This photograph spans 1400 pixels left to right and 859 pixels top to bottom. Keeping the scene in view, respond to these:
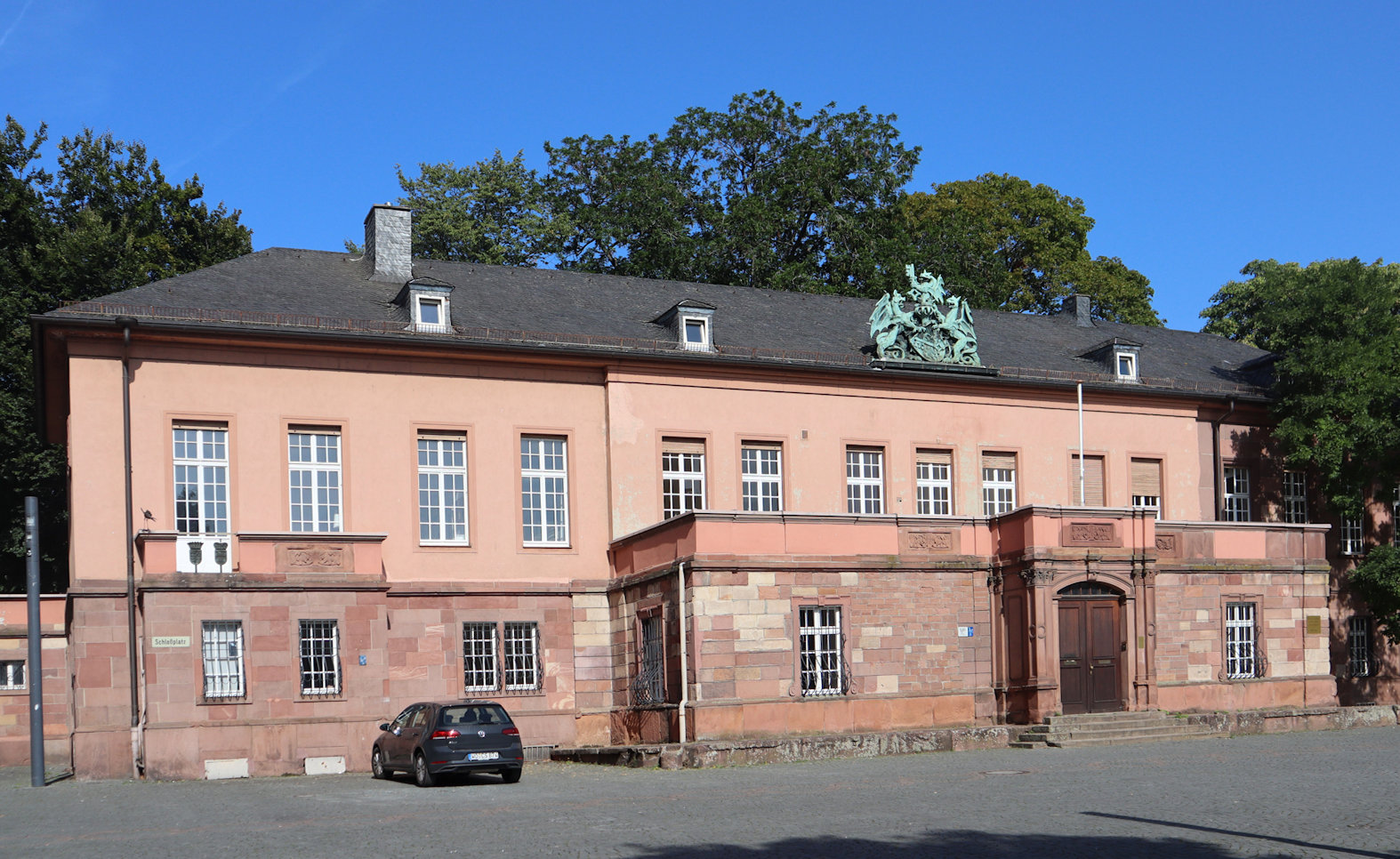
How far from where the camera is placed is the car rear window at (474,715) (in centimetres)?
2294

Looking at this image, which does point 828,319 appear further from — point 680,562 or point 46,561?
point 46,561

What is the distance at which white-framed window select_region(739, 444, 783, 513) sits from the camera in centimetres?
3300

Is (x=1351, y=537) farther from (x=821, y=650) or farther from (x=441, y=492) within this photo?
(x=441, y=492)

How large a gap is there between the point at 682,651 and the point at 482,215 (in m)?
30.3

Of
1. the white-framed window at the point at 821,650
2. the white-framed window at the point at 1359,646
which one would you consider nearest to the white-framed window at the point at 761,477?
the white-framed window at the point at 821,650

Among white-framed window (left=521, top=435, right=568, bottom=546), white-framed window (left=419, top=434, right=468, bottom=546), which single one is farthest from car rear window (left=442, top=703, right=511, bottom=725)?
white-framed window (left=521, top=435, right=568, bottom=546)

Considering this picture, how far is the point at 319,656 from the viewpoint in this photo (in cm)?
2747

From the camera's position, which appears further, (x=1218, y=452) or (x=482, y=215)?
(x=482, y=215)

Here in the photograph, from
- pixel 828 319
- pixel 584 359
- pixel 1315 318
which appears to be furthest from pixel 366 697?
pixel 1315 318

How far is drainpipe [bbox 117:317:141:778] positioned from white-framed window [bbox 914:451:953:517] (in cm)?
1629

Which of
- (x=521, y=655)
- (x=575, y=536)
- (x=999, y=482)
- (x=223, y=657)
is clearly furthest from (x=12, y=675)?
(x=999, y=482)

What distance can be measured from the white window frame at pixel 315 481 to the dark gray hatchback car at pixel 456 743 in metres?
6.58

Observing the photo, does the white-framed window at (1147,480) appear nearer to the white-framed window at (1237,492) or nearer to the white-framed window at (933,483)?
the white-framed window at (1237,492)

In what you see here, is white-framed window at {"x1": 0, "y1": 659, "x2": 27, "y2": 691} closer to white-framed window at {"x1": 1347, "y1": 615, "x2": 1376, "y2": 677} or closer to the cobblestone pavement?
the cobblestone pavement
